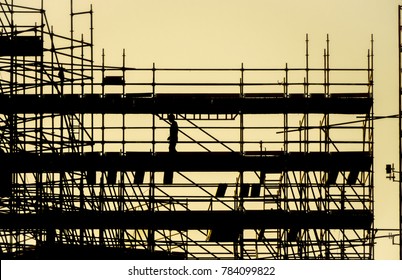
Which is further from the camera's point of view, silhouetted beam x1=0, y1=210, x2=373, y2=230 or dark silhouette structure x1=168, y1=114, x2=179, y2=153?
dark silhouette structure x1=168, y1=114, x2=179, y2=153

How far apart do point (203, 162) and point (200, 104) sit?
148 centimetres

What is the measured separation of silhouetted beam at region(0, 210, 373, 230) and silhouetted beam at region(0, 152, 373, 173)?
3.36ft

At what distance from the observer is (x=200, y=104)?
34.3 m

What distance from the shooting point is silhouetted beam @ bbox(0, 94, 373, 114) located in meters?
34.0

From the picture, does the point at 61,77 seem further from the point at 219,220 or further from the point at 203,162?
the point at 219,220

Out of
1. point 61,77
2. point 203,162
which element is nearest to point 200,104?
point 203,162

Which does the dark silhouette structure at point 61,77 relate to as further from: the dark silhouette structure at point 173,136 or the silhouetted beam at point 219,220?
the silhouetted beam at point 219,220

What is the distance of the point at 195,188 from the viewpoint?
38.7 m

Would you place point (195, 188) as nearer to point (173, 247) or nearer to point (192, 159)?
point (173, 247)

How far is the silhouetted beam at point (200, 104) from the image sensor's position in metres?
34.0

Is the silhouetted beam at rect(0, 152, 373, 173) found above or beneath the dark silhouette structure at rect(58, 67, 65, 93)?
beneath

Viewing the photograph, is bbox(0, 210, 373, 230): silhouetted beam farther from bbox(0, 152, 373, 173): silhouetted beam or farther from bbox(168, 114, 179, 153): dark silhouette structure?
bbox(168, 114, 179, 153): dark silhouette structure
